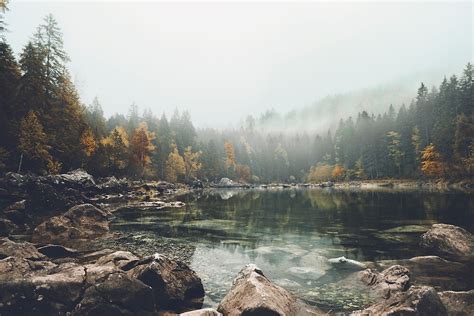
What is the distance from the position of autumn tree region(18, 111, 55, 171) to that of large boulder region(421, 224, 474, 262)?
46.3m

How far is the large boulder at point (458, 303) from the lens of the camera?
10.4 m

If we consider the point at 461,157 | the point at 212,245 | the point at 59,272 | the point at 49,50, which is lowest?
the point at 212,245

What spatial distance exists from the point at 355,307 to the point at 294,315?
262 centimetres

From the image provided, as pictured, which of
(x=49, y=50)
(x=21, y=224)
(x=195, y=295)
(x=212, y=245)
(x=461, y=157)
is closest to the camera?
(x=195, y=295)

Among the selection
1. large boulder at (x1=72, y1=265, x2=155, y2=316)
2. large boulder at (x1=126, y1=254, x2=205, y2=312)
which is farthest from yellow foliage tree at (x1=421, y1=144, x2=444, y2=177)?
large boulder at (x1=72, y1=265, x2=155, y2=316)

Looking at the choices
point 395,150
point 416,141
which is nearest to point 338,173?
point 395,150

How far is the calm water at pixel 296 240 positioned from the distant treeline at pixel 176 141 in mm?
21465

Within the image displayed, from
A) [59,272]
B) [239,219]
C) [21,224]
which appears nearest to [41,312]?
[59,272]

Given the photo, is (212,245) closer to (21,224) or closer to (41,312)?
(41,312)

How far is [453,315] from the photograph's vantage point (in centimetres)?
1037

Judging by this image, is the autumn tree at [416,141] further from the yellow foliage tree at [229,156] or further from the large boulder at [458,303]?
the large boulder at [458,303]

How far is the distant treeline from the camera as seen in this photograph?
151 ft

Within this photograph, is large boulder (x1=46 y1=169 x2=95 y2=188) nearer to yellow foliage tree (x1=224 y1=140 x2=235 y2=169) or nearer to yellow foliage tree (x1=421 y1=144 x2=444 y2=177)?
yellow foliage tree (x1=421 y1=144 x2=444 y2=177)

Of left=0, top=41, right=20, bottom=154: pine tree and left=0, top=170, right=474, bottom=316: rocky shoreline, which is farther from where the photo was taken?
left=0, top=41, right=20, bottom=154: pine tree
